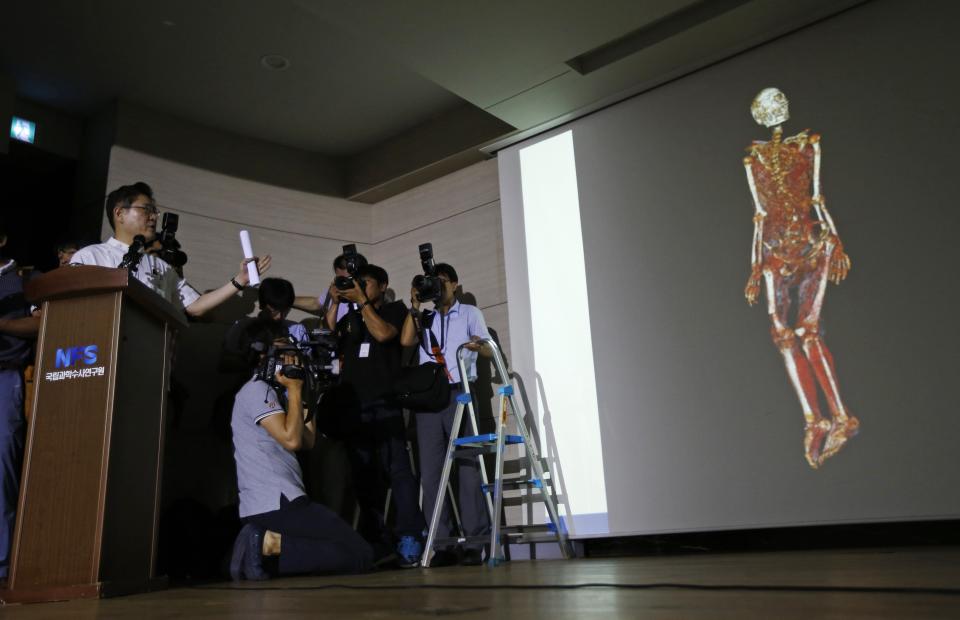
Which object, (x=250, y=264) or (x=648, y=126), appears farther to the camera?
(x=648, y=126)

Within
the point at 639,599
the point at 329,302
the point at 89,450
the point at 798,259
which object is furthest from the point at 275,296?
the point at 639,599

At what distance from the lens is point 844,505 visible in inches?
113

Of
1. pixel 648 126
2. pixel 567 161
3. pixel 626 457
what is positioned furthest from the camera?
pixel 567 161

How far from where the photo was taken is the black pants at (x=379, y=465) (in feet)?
11.1

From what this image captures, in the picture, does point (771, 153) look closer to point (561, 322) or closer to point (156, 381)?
point (561, 322)

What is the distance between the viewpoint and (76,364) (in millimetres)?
1829

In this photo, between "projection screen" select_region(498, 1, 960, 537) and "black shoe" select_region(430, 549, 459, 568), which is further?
"black shoe" select_region(430, 549, 459, 568)

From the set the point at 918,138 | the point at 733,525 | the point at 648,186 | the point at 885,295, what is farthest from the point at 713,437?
the point at 918,138

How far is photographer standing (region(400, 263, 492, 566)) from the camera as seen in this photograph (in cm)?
335

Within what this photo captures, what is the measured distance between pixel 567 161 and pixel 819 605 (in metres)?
3.28

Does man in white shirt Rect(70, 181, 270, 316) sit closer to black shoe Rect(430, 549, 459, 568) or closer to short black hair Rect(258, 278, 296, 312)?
short black hair Rect(258, 278, 296, 312)

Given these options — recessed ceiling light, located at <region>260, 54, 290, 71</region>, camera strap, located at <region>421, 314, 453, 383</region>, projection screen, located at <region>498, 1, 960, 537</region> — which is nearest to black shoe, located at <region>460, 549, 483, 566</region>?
projection screen, located at <region>498, 1, 960, 537</region>

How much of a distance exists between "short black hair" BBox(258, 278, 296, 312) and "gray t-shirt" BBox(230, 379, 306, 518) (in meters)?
0.96

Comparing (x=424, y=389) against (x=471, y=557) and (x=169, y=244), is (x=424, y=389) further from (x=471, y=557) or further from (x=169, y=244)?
(x=169, y=244)
